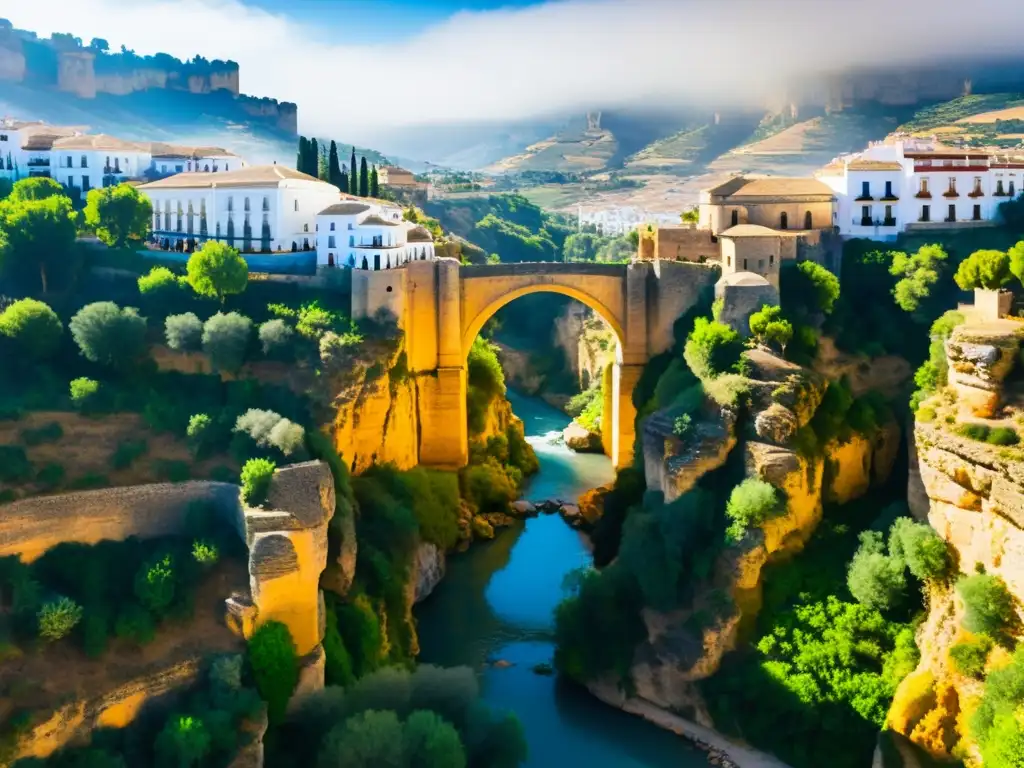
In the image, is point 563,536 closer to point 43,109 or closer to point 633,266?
point 633,266

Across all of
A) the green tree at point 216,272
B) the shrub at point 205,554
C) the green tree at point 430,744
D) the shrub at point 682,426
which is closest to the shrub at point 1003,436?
the shrub at point 682,426

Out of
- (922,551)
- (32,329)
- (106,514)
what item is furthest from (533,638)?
(32,329)

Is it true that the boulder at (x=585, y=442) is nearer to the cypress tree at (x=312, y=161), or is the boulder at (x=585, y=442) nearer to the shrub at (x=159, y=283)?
the cypress tree at (x=312, y=161)

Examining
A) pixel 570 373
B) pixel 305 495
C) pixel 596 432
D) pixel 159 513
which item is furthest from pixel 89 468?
pixel 570 373

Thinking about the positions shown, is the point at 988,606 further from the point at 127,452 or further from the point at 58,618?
the point at 127,452

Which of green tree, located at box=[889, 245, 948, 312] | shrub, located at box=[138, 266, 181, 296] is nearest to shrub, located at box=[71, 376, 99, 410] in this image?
shrub, located at box=[138, 266, 181, 296]

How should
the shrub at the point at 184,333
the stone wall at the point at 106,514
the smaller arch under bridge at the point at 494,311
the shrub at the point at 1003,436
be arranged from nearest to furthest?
the stone wall at the point at 106,514 < the shrub at the point at 1003,436 < the shrub at the point at 184,333 < the smaller arch under bridge at the point at 494,311
